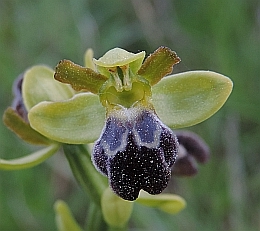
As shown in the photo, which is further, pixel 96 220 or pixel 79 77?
pixel 96 220

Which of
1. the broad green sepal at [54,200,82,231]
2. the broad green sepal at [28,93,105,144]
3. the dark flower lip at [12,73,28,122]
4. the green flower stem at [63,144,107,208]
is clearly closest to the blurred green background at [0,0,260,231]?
the broad green sepal at [54,200,82,231]

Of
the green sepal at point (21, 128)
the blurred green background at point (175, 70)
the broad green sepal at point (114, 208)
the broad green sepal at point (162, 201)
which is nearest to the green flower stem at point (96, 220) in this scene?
the broad green sepal at point (114, 208)

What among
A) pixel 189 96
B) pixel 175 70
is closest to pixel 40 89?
pixel 189 96

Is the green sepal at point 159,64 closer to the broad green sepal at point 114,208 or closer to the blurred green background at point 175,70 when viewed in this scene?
the broad green sepal at point 114,208

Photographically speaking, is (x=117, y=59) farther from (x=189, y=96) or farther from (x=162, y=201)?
(x=162, y=201)

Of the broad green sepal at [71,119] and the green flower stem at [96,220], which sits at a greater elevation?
the broad green sepal at [71,119]

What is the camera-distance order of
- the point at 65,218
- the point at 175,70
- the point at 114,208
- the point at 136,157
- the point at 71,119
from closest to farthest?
the point at 136,157, the point at 71,119, the point at 114,208, the point at 65,218, the point at 175,70
